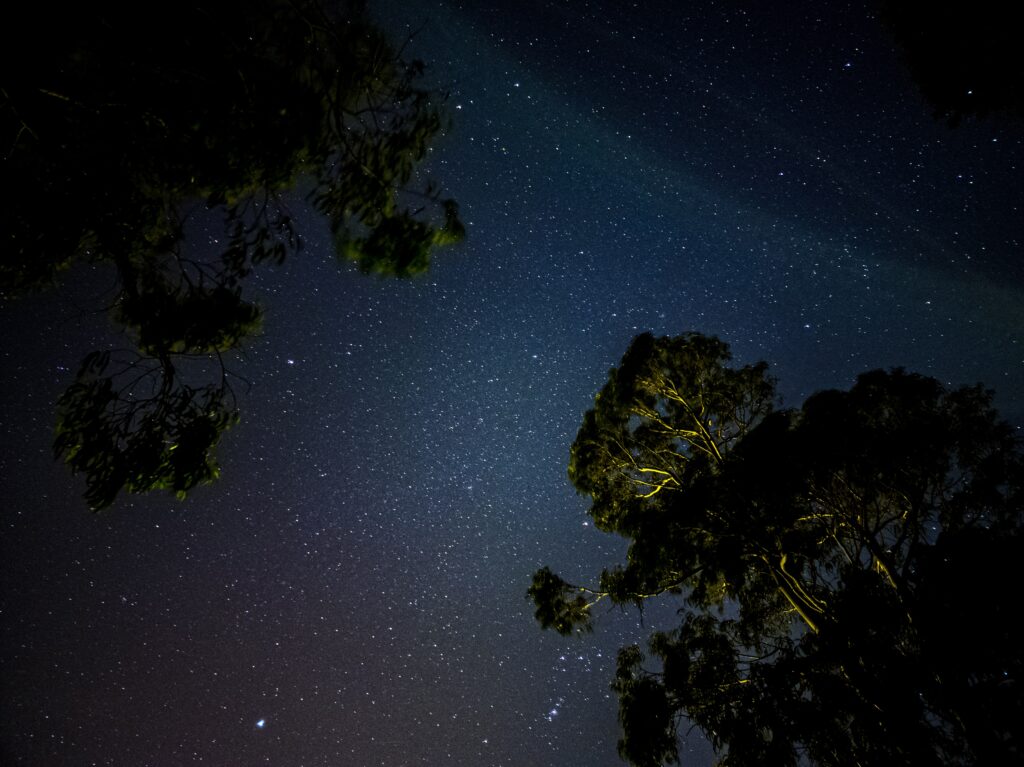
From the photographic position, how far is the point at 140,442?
366 cm

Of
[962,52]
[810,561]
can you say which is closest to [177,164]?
[962,52]

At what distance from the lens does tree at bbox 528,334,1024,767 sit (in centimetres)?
425

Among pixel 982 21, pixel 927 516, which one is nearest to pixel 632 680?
pixel 927 516

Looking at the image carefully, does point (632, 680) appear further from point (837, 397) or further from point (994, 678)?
point (837, 397)

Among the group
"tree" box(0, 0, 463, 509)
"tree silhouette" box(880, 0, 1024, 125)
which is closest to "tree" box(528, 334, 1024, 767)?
"tree silhouette" box(880, 0, 1024, 125)

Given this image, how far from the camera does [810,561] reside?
5.86 meters

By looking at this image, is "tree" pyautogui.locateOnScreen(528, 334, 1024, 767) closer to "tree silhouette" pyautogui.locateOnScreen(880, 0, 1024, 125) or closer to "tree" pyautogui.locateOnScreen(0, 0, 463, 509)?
"tree silhouette" pyautogui.locateOnScreen(880, 0, 1024, 125)

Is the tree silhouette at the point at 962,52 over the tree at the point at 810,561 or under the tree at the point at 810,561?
over

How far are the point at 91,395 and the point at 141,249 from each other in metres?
1.61

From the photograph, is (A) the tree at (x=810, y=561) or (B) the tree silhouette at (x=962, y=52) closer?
(B) the tree silhouette at (x=962, y=52)

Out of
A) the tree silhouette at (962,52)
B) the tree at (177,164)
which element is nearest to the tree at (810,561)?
the tree silhouette at (962,52)

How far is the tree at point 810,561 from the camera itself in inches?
167

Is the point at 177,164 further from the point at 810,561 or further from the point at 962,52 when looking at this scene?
the point at 810,561

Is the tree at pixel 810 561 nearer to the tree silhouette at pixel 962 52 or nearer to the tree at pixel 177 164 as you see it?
the tree silhouette at pixel 962 52
